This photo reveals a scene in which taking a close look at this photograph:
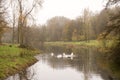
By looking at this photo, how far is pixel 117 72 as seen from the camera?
33.8 metres

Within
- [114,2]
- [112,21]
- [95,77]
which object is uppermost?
[114,2]

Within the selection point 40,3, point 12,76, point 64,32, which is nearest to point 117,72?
point 12,76

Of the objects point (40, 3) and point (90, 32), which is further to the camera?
point (90, 32)

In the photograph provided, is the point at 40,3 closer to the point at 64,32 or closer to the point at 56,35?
the point at 64,32

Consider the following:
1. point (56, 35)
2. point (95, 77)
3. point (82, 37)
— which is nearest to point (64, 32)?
point (56, 35)

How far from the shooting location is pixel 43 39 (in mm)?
133375

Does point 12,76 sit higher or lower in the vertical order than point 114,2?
lower

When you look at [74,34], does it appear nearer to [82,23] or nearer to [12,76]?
[82,23]

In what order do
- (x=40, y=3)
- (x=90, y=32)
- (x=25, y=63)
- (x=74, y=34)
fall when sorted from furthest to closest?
(x=74, y=34), (x=90, y=32), (x=40, y=3), (x=25, y=63)

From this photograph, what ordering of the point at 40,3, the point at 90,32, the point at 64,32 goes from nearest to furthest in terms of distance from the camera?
the point at 40,3 → the point at 90,32 → the point at 64,32

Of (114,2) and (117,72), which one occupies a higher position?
(114,2)

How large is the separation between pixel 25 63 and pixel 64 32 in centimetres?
9170

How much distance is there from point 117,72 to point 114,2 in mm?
9264

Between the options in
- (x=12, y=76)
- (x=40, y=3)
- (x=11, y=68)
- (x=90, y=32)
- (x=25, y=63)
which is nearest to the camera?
(x=12, y=76)
